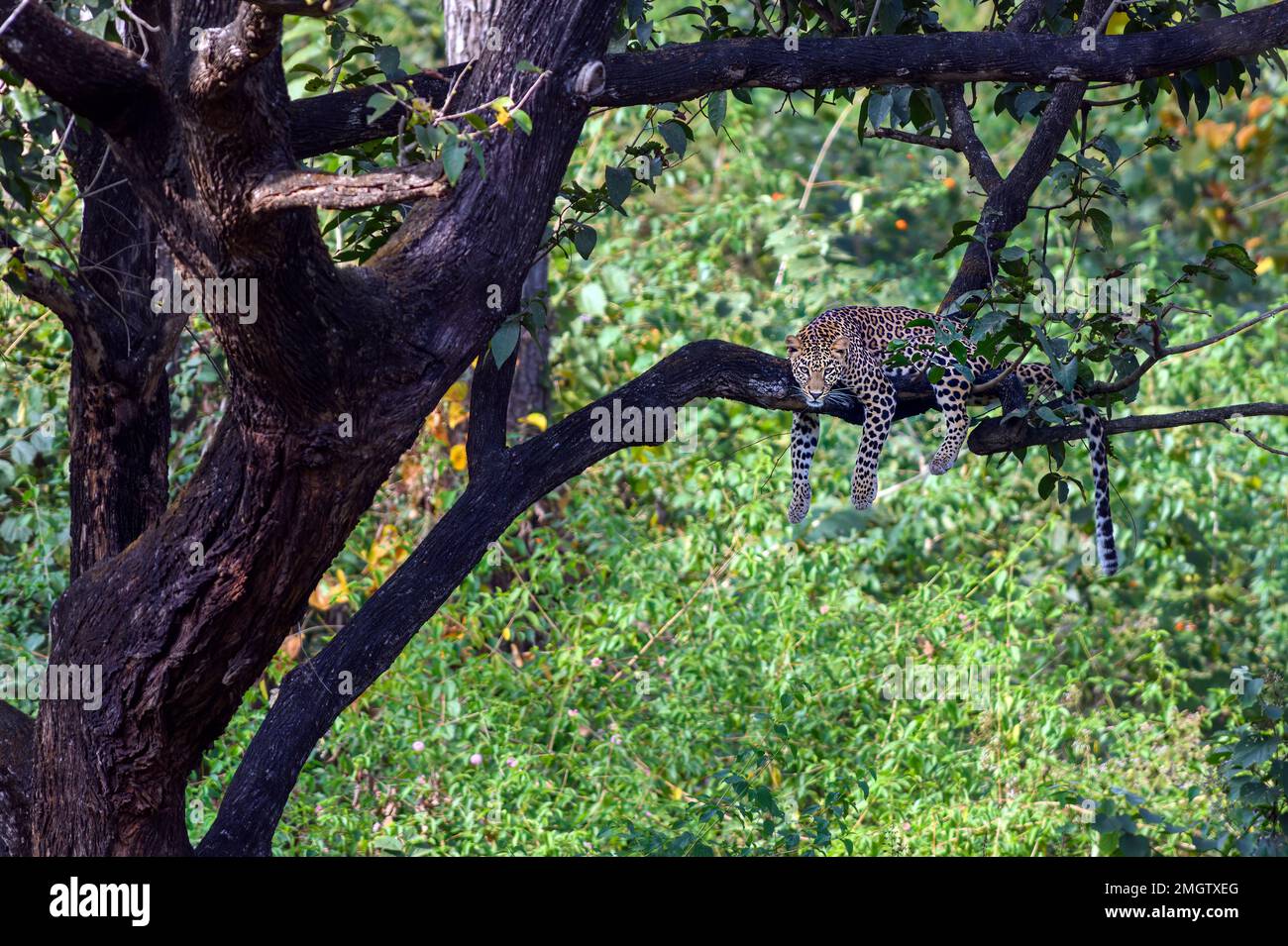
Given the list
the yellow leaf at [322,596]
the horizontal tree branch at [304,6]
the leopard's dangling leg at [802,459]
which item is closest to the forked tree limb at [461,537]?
the leopard's dangling leg at [802,459]

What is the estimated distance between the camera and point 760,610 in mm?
8422

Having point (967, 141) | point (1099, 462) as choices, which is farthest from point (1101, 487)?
point (967, 141)

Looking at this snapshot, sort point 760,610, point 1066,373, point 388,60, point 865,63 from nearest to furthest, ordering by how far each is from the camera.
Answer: point 388,60, point 1066,373, point 865,63, point 760,610

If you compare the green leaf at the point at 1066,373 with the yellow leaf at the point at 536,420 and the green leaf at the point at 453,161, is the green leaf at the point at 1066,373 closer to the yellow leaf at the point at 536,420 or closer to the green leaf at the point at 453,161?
the green leaf at the point at 453,161

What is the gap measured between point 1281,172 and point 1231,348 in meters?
5.31

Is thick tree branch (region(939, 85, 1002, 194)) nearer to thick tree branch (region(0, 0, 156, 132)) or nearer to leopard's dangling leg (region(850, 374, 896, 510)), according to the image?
leopard's dangling leg (region(850, 374, 896, 510))

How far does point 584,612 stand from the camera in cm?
809

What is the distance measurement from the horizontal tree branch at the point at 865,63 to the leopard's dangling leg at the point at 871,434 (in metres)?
1.20

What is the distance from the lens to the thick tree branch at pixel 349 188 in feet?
11.5

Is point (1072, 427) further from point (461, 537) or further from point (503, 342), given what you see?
point (461, 537)

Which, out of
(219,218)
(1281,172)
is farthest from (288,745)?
(1281,172)

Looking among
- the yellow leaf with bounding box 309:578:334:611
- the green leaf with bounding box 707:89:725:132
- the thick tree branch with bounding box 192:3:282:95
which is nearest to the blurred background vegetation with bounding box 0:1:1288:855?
the yellow leaf with bounding box 309:578:334:611

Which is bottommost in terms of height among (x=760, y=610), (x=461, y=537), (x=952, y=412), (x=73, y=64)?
(x=461, y=537)

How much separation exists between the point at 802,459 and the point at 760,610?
7.67ft
